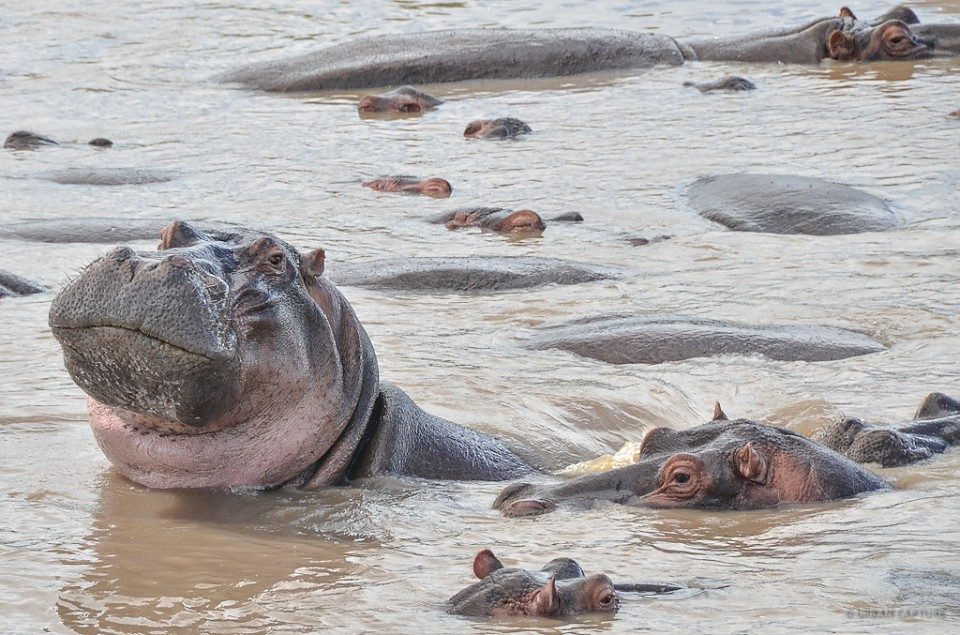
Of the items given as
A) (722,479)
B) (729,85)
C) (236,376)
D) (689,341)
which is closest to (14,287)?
(689,341)

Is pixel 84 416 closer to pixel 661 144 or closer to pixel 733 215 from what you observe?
Answer: pixel 733 215

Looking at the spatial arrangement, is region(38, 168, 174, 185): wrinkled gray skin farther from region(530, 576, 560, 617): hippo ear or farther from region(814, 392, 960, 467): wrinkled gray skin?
region(530, 576, 560, 617): hippo ear

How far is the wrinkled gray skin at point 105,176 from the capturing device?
11.5m

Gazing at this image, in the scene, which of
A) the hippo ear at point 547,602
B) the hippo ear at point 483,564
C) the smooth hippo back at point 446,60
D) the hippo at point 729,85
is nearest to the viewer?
the hippo ear at point 547,602

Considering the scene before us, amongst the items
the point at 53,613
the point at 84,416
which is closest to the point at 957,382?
the point at 84,416

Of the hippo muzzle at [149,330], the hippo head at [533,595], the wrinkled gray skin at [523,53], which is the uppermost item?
the hippo muzzle at [149,330]

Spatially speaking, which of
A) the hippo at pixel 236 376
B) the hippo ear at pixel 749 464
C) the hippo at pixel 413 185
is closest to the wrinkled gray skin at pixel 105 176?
the hippo at pixel 413 185

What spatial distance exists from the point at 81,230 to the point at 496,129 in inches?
185

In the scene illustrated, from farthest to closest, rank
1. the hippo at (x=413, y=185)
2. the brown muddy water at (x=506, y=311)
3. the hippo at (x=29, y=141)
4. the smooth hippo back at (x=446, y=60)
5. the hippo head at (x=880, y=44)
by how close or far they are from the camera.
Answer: the hippo head at (x=880, y=44), the smooth hippo back at (x=446, y=60), the hippo at (x=29, y=141), the hippo at (x=413, y=185), the brown muddy water at (x=506, y=311)

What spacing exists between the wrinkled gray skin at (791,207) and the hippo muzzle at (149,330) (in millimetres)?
5898

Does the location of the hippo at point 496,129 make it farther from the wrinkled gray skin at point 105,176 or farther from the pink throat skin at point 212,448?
the pink throat skin at point 212,448

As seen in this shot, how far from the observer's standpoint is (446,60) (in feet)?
51.4

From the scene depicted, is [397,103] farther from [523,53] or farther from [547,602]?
[547,602]

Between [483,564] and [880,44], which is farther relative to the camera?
[880,44]
